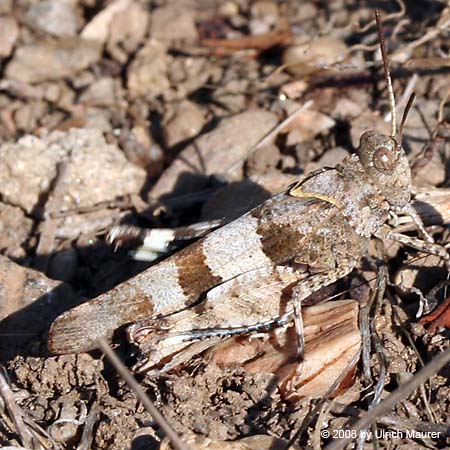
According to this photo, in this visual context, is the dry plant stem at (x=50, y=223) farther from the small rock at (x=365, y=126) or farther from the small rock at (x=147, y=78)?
the small rock at (x=365, y=126)

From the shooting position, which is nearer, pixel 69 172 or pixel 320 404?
pixel 320 404

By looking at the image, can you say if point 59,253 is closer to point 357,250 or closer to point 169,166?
point 169,166

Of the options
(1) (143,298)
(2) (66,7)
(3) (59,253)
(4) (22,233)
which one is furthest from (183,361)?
(2) (66,7)

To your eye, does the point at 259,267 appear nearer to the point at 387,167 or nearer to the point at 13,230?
the point at 387,167

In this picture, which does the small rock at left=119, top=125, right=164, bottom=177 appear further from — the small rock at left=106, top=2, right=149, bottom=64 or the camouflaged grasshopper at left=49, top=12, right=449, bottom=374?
the camouflaged grasshopper at left=49, top=12, right=449, bottom=374

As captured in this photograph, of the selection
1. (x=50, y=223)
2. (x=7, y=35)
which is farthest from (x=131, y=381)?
(x=7, y=35)
